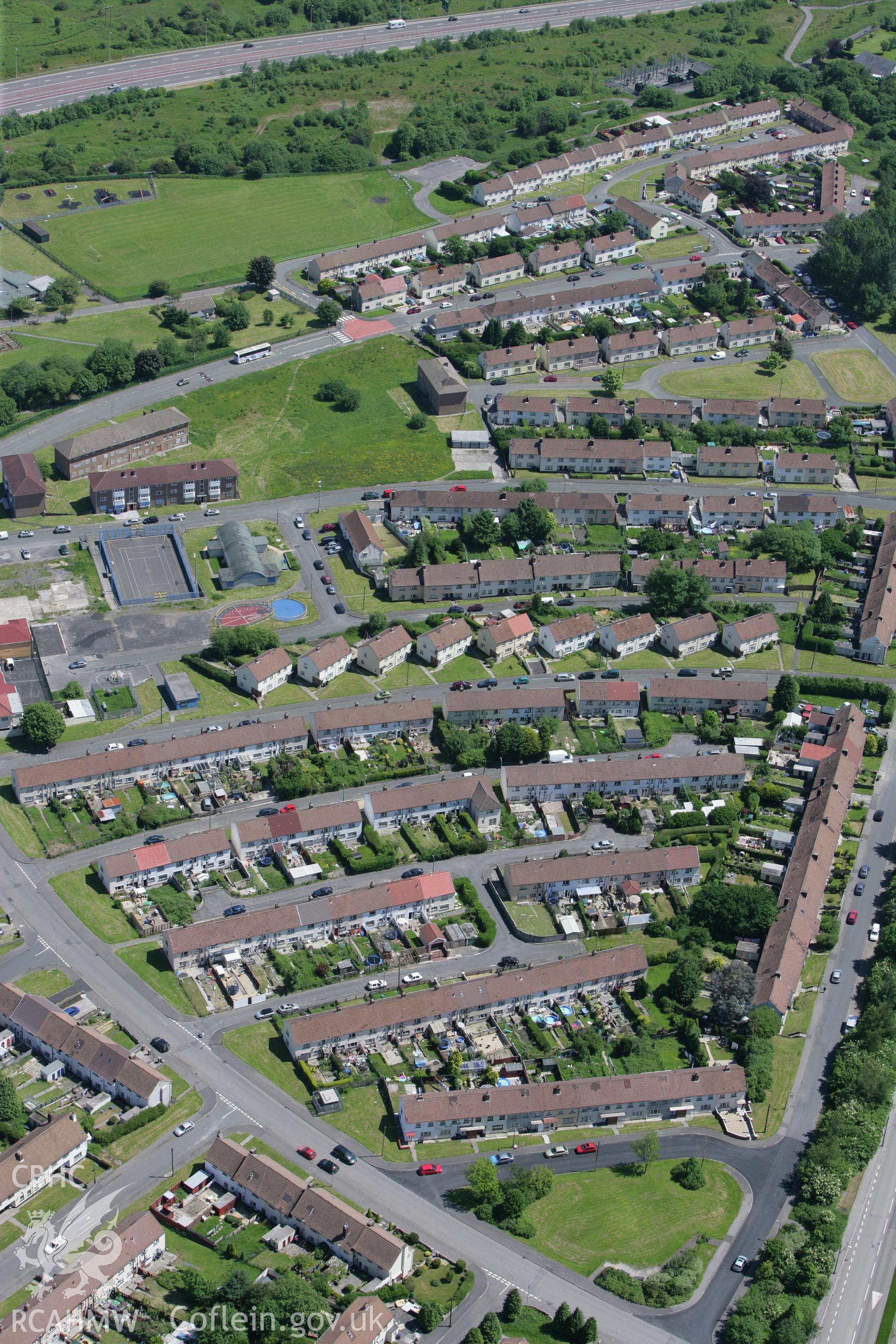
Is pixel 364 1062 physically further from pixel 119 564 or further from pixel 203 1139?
pixel 119 564

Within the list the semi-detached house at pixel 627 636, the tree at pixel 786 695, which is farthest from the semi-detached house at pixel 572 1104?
the semi-detached house at pixel 627 636

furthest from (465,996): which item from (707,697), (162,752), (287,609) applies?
(287,609)

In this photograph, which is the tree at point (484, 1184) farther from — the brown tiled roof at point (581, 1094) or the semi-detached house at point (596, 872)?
the semi-detached house at point (596, 872)

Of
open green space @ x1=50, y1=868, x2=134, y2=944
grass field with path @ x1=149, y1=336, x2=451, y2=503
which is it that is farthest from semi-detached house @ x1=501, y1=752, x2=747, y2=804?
grass field with path @ x1=149, y1=336, x2=451, y2=503

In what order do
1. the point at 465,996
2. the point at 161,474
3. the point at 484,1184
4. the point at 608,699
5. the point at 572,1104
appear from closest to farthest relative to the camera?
the point at 484,1184 < the point at 572,1104 < the point at 465,996 < the point at 608,699 < the point at 161,474

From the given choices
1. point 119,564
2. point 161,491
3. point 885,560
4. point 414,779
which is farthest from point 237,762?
point 885,560

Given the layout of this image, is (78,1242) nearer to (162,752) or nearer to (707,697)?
(162,752)
